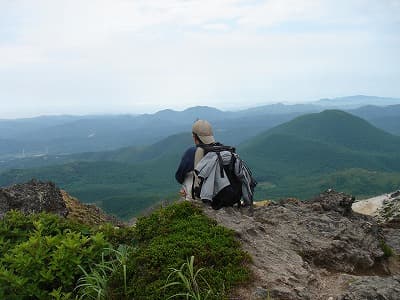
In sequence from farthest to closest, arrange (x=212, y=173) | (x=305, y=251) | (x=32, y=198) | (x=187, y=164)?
(x=32, y=198), (x=187, y=164), (x=212, y=173), (x=305, y=251)

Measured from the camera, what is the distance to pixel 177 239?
241 inches

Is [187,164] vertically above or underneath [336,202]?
above

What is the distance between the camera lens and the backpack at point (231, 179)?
303 inches

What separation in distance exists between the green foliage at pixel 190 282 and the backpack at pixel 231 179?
2.46 metres

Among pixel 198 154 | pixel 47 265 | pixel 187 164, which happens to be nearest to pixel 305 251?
pixel 198 154

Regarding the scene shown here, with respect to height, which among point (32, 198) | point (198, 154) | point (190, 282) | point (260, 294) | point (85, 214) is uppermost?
point (198, 154)

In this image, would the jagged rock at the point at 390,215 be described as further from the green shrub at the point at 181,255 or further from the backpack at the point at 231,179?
the green shrub at the point at 181,255

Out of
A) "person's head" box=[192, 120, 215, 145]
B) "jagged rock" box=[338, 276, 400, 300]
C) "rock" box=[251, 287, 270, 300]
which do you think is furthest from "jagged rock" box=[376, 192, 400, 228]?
"rock" box=[251, 287, 270, 300]

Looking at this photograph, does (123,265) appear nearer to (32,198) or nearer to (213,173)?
(213,173)

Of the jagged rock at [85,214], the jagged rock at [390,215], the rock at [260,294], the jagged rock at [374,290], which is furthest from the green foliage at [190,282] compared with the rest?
the jagged rock at [85,214]

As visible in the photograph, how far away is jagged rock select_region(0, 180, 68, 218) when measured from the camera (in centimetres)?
1223

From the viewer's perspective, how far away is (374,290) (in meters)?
5.54

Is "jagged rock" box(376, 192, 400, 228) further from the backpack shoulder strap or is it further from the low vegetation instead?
the low vegetation

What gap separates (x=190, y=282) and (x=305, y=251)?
262 centimetres
